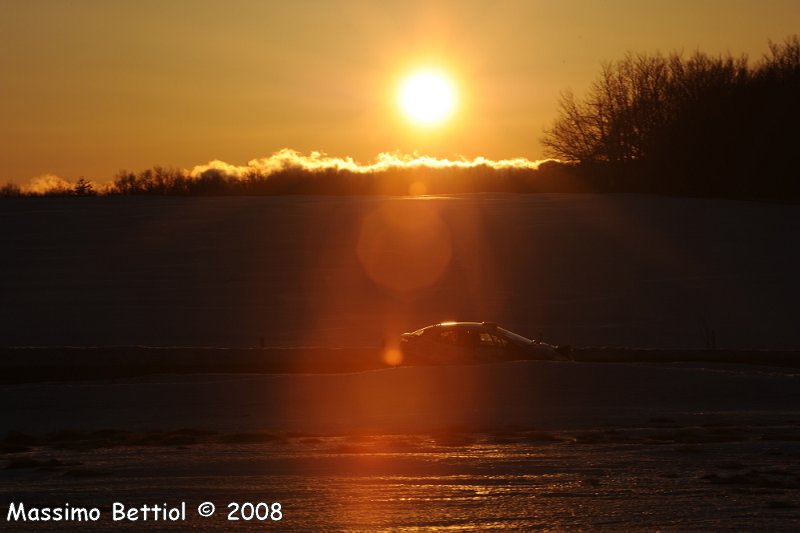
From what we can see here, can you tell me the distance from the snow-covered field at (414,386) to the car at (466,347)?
4.86ft

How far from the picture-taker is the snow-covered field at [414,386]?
10.4 m

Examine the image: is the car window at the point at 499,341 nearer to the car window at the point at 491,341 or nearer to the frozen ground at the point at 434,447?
the car window at the point at 491,341

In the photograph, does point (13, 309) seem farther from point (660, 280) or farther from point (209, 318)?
point (660, 280)

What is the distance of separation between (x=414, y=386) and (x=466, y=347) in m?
3.91

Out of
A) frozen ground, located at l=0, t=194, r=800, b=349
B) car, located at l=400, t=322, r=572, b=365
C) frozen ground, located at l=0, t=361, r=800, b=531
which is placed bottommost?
frozen ground, located at l=0, t=361, r=800, b=531

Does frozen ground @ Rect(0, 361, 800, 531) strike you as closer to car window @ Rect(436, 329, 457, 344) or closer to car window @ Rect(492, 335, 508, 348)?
car window @ Rect(492, 335, 508, 348)

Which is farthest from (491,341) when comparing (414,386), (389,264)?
(389,264)

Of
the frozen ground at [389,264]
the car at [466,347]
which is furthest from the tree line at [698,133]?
the car at [466,347]

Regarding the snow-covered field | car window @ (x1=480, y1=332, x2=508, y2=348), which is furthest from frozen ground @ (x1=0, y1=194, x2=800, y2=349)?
car window @ (x1=480, y1=332, x2=508, y2=348)

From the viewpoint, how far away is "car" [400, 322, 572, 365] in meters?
23.2

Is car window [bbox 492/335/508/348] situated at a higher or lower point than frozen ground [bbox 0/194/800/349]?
lower

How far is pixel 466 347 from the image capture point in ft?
76.4

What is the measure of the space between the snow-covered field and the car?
1483mm

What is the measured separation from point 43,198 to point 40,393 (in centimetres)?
4505
